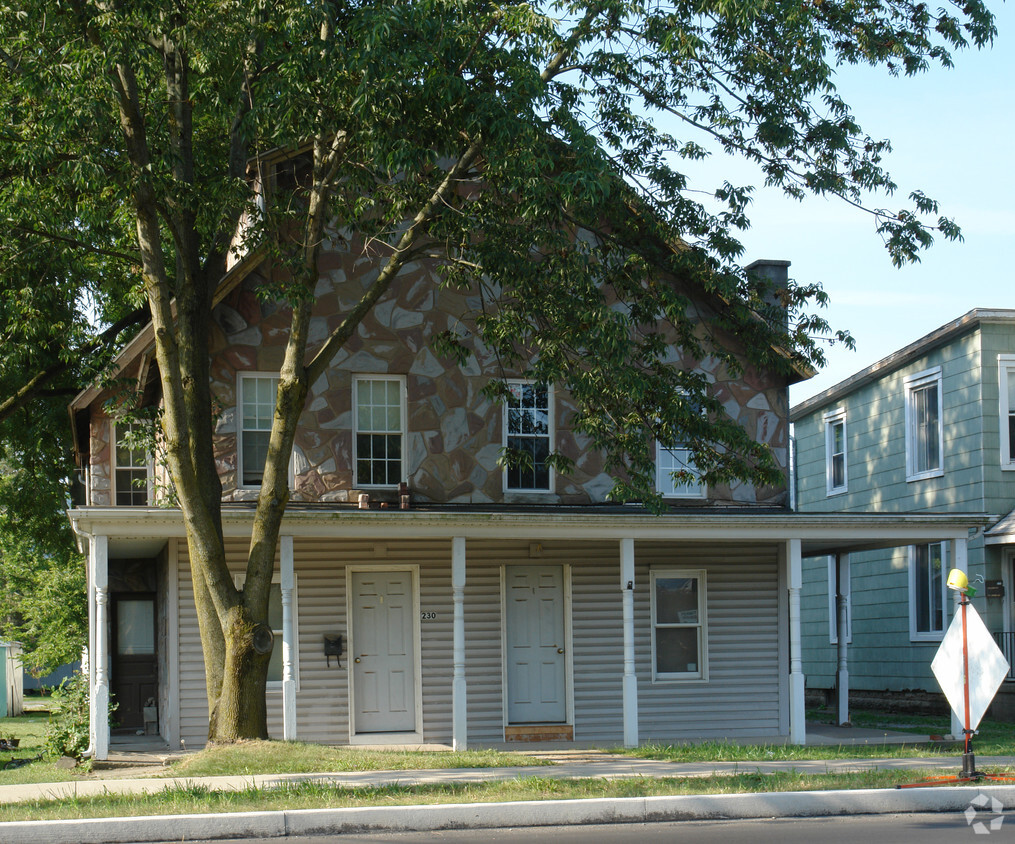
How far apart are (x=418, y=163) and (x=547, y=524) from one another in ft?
18.9

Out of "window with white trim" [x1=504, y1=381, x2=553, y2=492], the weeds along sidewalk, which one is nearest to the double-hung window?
"window with white trim" [x1=504, y1=381, x2=553, y2=492]

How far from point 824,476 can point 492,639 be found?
447 inches

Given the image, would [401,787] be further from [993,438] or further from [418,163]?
[993,438]

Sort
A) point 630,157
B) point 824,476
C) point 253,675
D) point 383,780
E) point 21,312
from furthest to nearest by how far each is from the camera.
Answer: point 824,476 → point 21,312 → point 630,157 → point 253,675 → point 383,780

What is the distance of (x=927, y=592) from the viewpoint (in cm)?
2091

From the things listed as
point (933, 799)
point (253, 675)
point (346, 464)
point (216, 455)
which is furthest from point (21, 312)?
point (933, 799)

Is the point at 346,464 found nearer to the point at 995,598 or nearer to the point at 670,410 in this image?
the point at 670,410

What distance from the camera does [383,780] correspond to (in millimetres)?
10828

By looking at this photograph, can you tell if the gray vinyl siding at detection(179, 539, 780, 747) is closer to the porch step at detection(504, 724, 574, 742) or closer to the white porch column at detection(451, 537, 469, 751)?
the porch step at detection(504, 724, 574, 742)

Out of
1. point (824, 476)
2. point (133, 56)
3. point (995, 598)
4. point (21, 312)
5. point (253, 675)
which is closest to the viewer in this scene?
point (133, 56)

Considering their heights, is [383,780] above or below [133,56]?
below

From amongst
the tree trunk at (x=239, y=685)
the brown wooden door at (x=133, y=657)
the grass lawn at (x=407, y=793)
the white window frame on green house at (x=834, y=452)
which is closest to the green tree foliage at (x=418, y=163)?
the tree trunk at (x=239, y=685)

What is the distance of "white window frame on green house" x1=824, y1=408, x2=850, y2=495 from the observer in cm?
2419

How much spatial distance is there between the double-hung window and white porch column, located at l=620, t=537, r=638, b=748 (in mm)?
7423
